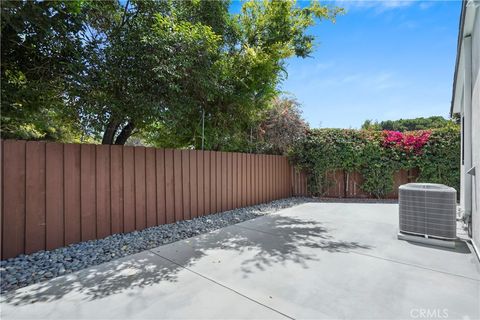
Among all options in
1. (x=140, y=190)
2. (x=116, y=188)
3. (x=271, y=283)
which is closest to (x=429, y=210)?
(x=271, y=283)

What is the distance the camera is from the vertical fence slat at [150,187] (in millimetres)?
4258

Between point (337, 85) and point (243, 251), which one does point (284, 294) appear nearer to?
point (243, 251)

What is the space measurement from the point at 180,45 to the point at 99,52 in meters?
1.13

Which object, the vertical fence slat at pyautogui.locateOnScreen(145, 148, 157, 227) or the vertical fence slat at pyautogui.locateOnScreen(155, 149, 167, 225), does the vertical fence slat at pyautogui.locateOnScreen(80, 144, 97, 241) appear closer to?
the vertical fence slat at pyautogui.locateOnScreen(145, 148, 157, 227)

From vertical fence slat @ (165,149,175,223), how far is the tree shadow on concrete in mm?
1081

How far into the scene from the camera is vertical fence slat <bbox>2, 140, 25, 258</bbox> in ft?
9.10

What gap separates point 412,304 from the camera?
1943 mm

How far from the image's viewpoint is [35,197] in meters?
2.99

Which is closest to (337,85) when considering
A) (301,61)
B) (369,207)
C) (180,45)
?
(301,61)

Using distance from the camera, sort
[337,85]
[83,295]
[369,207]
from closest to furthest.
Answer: [83,295] → [369,207] → [337,85]

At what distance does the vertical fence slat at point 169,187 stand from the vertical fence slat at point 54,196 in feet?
5.59

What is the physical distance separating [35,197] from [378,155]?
8.83 meters

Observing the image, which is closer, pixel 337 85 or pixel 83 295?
pixel 83 295

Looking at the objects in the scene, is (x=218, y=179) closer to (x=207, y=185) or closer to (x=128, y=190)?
(x=207, y=185)
